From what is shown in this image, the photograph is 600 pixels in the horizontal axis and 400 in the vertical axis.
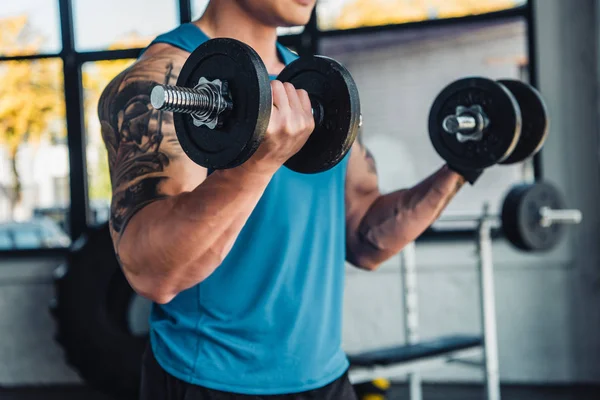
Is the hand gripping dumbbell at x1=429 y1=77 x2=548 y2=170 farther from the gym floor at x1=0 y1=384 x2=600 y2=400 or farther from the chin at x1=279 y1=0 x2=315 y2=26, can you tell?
the gym floor at x1=0 y1=384 x2=600 y2=400

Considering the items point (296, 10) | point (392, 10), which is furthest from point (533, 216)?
point (296, 10)

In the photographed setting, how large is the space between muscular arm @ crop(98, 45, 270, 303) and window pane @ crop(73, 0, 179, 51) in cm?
281

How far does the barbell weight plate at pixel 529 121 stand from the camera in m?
1.21

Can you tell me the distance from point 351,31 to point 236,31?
2514mm

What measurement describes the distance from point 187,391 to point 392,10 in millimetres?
2786

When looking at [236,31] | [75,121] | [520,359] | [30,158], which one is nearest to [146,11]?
[75,121]

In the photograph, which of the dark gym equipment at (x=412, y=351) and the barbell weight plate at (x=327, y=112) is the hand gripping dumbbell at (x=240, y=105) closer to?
the barbell weight plate at (x=327, y=112)

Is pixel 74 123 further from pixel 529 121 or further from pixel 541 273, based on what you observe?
pixel 529 121

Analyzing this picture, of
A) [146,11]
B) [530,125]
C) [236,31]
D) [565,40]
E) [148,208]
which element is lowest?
[148,208]

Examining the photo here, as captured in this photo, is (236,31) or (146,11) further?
(146,11)

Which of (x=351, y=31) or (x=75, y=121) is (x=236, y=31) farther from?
(x=75, y=121)

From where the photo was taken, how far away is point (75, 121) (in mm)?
3648

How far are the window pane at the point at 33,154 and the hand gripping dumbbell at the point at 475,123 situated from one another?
Answer: 2929 mm

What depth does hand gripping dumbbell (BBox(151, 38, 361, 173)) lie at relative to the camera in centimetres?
65
